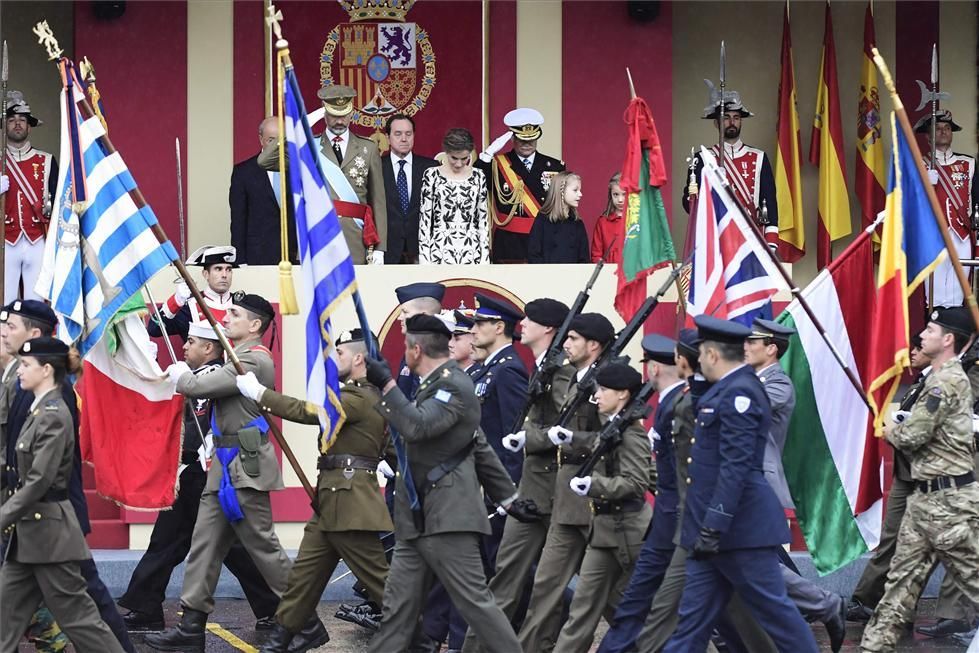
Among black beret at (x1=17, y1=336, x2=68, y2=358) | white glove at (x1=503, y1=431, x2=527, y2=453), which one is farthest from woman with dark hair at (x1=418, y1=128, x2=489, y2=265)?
black beret at (x1=17, y1=336, x2=68, y2=358)

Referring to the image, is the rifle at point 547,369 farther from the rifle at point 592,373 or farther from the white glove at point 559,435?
the white glove at point 559,435

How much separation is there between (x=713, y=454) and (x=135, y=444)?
14.2 ft

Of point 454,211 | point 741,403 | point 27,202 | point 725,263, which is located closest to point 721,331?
point 741,403

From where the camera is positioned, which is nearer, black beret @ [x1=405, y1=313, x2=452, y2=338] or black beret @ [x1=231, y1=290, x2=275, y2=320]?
black beret @ [x1=405, y1=313, x2=452, y2=338]

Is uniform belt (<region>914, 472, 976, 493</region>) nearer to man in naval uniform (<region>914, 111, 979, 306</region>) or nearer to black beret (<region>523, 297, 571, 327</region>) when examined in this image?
black beret (<region>523, 297, 571, 327</region>)

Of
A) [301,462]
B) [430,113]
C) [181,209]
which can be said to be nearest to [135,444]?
[301,462]

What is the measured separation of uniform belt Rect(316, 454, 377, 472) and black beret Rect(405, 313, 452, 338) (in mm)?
1248

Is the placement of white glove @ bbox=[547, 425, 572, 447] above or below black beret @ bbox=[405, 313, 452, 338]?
below

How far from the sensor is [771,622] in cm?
907

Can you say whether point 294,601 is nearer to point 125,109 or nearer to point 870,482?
point 870,482

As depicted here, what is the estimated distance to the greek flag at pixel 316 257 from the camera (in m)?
9.73

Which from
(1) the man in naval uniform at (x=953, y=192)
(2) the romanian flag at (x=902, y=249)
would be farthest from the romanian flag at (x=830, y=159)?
(2) the romanian flag at (x=902, y=249)

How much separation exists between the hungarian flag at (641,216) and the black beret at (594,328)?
310 cm

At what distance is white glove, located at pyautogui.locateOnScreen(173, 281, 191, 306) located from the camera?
1306 cm
